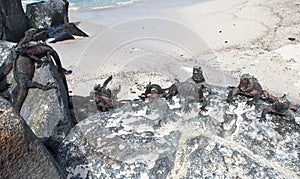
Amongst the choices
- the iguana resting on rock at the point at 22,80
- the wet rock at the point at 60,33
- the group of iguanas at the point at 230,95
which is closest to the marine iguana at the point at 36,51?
the iguana resting on rock at the point at 22,80

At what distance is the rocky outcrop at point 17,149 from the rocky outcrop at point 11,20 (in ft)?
32.0

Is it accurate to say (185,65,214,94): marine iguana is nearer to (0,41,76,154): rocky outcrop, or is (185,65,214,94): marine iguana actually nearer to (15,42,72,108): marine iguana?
(0,41,76,154): rocky outcrop

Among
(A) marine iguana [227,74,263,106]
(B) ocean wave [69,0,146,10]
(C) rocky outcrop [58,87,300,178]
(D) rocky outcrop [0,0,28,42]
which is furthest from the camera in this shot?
(B) ocean wave [69,0,146,10]

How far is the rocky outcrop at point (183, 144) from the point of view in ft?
16.2

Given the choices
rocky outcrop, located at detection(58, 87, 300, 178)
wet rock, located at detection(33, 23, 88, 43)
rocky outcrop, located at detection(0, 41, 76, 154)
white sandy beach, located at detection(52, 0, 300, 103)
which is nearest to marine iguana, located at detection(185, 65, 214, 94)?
rocky outcrop, located at detection(58, 87, 300, 178)

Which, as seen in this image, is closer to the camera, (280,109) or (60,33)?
(280,109)

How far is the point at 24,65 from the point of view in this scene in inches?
276

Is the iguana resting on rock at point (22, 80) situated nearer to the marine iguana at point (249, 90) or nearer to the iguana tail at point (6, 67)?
the iguana tail at point (6, 67)

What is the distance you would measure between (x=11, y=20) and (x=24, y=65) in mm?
6385

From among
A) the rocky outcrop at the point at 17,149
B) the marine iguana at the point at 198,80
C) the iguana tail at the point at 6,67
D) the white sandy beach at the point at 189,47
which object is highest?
the rocky outcrop at the point at 17,149

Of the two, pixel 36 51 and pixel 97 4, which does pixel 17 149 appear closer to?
pixel 36 51

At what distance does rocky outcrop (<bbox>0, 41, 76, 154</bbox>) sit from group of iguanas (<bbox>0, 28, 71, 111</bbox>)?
0.09m

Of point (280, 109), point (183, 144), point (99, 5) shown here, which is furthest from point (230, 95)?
point (99, 5)

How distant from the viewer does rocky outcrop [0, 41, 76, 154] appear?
228 inches
